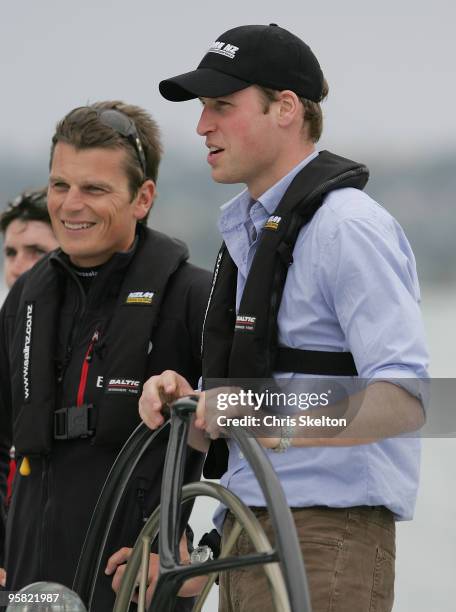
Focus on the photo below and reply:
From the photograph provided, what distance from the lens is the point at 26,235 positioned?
3.74m

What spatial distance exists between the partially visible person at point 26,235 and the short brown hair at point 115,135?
3.15 ft

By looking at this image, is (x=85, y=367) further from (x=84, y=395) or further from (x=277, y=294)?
(x=277, y=294)

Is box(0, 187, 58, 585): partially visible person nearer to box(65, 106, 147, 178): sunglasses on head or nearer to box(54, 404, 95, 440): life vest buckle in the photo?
box(65, 106, 147, 178): sunglasses on head

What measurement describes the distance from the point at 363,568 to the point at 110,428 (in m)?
0.85

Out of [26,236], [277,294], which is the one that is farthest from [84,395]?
[26,236]

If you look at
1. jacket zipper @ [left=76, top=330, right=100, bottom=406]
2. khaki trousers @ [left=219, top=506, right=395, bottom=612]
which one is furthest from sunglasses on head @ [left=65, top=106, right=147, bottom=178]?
khaki trousers @ [left=219, top=506, right=395, bottom=612]

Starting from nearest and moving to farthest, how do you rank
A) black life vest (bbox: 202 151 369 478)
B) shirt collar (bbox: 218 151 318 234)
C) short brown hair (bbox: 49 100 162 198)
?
black life vest (bbox: 202 151 369 478) → shirt collar (bbox: 218 151 318 234) → short brown hair (bbox: 49 100 162 198)

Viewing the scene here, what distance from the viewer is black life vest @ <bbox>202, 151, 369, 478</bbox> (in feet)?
6.14

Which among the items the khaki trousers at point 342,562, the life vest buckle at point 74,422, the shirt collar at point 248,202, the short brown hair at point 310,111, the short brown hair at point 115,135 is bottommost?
the khaki trousers at point 342,562

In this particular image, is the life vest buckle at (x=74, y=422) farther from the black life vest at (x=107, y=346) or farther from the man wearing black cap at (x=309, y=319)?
the man wearing black cap at (x=309, y=319)

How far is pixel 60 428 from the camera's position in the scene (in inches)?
101

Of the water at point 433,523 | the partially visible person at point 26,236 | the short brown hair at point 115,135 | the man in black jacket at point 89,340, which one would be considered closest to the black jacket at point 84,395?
the man in black jacket at point 89,340

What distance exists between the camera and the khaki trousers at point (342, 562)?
1.80 meters

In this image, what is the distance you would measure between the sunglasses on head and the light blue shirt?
0.96 meters
